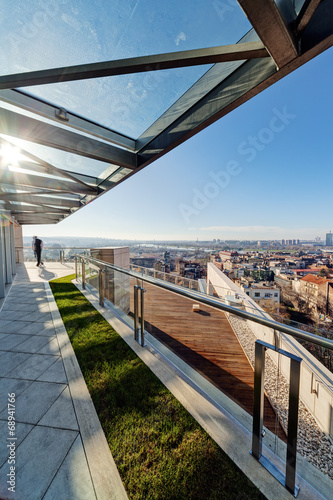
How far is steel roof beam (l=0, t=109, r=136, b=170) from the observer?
2.82 m

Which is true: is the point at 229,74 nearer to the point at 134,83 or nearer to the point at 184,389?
the point at 134,83

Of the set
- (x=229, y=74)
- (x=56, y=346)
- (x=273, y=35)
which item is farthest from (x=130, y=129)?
(x=56, y=346)

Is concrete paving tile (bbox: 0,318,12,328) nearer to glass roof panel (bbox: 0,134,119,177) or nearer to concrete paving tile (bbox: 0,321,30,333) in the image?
concrete paving tile (bbox: 0,321,30,333)

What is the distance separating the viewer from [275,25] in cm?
132

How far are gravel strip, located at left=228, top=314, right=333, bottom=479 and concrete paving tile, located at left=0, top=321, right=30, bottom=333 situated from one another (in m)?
4.34

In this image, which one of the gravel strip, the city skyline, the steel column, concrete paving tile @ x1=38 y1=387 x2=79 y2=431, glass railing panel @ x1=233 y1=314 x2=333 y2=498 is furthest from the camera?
the city skyline

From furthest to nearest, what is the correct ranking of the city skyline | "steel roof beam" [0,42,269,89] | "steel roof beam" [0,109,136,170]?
the city skyline < "steel roof beam" [0,109,136,170] < "steel roof beam" [0,42,269,89]

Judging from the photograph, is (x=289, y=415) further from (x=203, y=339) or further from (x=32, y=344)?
(x=32, y=344)

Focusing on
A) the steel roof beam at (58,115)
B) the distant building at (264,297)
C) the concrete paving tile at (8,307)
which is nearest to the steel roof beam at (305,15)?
the distant building at (264,297)

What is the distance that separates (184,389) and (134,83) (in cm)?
403

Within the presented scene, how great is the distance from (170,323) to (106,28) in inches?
155

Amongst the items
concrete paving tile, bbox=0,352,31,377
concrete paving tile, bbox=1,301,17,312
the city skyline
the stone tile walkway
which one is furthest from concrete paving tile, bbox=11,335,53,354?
the city skyline

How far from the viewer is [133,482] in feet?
4.41

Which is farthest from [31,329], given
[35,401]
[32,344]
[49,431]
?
[49,431]
